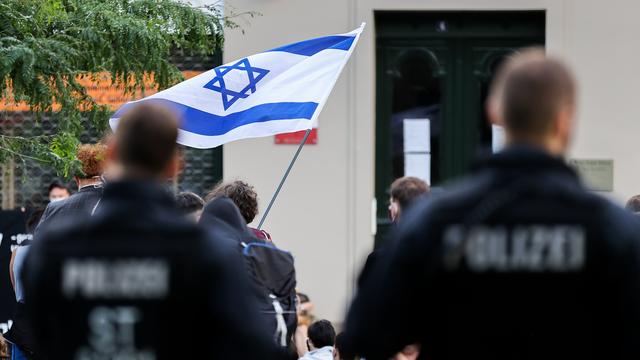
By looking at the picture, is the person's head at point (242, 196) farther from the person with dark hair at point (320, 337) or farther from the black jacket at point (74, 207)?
the person with dark hair at point (320, 337)

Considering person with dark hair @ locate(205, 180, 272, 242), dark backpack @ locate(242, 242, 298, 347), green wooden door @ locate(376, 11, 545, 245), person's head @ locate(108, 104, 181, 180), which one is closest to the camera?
person's head @ locate(108, 104, 181, 180)

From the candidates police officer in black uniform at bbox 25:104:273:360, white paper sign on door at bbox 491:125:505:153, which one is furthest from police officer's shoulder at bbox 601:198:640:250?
white paper sign on door at bbox 491:125:505:153

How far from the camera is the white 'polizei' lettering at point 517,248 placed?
3.46m

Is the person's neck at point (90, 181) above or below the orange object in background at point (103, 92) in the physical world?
below

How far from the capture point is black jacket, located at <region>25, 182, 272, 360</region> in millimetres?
3699

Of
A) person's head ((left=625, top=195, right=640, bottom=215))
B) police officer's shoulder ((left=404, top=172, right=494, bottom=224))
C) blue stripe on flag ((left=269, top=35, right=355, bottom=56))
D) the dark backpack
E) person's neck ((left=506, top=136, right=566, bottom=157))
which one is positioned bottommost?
the dark backpack

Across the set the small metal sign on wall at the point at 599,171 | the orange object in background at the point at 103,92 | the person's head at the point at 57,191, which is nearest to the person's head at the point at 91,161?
the orange object in background at the point at 103,92

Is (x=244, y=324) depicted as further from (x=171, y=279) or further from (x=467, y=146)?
(x=467, y=146)

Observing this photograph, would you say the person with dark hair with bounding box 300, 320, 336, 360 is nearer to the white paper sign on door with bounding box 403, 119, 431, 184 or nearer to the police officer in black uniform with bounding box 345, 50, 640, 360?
the white paper sign on door with bounding box 403, 119, 431, 184

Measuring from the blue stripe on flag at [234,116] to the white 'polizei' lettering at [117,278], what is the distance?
15.6 feet

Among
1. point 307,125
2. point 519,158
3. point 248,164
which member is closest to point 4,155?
point 307,125

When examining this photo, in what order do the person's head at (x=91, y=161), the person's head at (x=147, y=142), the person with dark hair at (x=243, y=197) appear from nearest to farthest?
the person's head at (x=147, y=142) → the person with dark hair at (x=243, y=197) → the person's head at (x=91, y=161)

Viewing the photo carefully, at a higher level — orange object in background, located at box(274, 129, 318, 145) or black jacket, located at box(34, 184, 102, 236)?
orange object in background, located at box(274, 129, 318, 145)

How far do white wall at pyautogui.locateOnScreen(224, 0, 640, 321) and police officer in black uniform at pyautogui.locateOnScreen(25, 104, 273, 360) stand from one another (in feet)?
27.0
